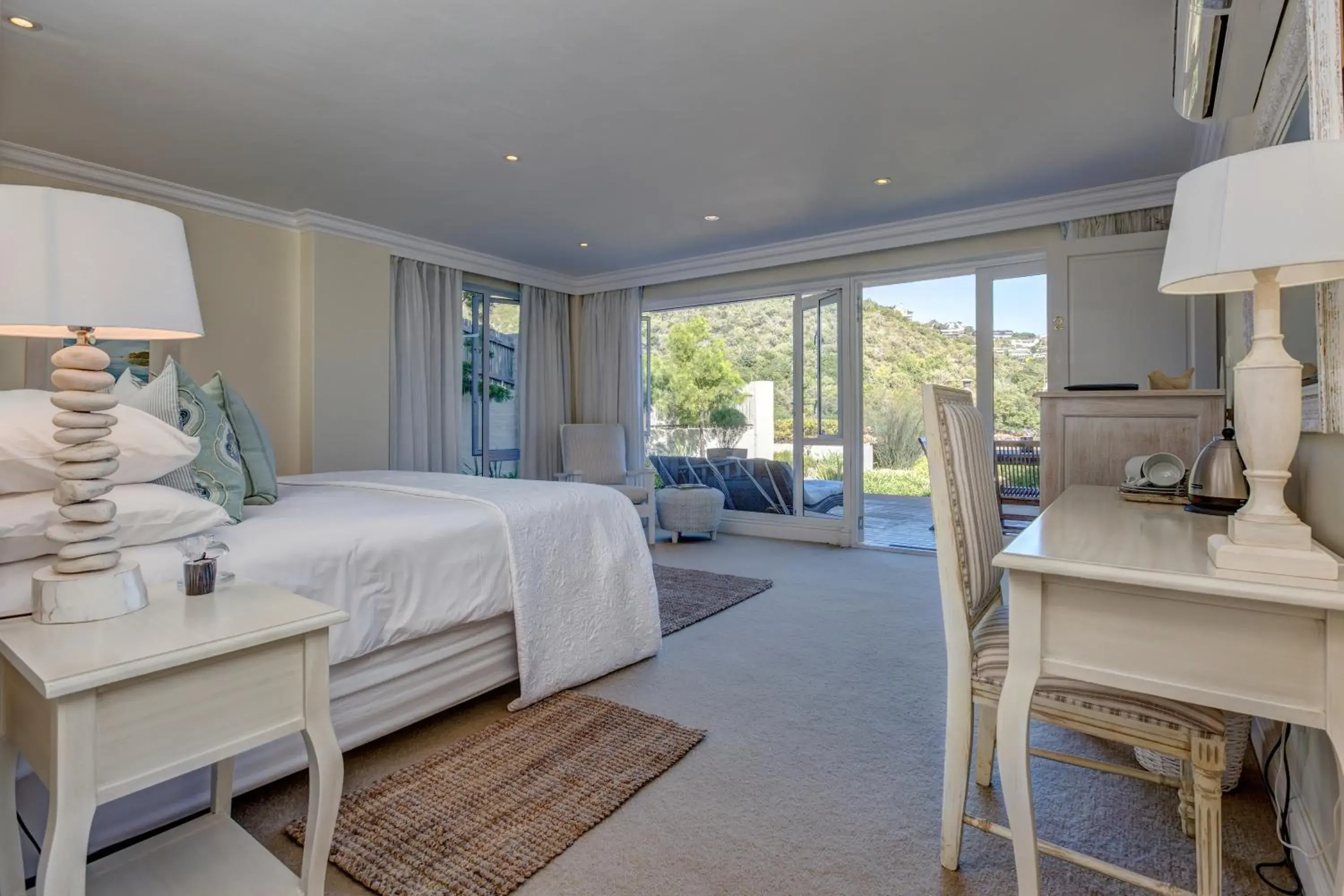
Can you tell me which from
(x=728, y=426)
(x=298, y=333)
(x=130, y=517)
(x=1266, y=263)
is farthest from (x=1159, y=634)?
(x=728, y=426)

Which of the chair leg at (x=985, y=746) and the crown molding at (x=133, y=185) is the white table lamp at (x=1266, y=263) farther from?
the crown molding at (x=133, y=185)

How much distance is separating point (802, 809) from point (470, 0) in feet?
8.74

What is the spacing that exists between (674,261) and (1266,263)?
5.16 metres

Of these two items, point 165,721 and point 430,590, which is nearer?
point 165,721

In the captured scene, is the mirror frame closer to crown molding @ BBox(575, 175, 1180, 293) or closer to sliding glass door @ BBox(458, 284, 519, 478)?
crown molding @ BBox(575, 175, 1180, 293)

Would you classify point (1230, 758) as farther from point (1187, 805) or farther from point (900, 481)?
point (900, 481)

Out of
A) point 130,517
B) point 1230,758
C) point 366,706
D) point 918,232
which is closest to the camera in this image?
point 130,517

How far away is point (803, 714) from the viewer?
7.50ft

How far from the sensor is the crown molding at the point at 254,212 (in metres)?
3.39

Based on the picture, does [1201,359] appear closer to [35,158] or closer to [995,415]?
[995,415]

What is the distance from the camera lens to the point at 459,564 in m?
2.12

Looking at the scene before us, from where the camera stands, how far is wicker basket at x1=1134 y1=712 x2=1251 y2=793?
172 centimetres

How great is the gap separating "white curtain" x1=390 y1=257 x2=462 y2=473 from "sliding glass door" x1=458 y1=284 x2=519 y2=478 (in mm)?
202

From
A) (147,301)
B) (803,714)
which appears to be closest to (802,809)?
(803,714)
